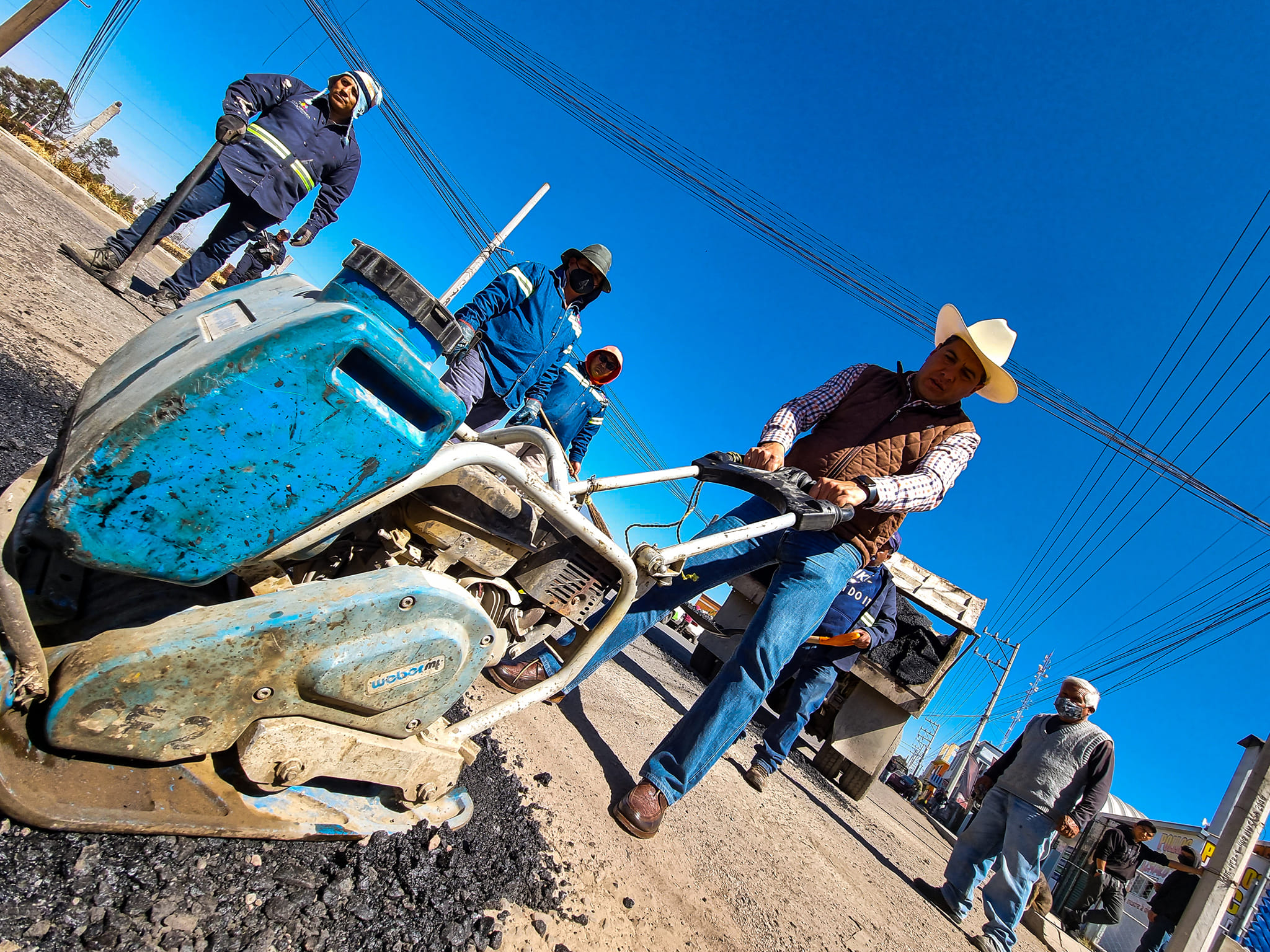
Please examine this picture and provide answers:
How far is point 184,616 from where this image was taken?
1.20 m

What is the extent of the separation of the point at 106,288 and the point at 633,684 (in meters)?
5.76

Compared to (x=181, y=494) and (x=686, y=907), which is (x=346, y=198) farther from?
(x=686, y=907)

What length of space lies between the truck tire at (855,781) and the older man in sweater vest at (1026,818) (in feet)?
7.01

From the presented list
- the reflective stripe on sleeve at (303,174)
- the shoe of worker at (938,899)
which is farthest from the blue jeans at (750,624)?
the reflective stripe on sleeve at (303,174)

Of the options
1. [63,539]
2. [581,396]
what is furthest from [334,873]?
[581,396]

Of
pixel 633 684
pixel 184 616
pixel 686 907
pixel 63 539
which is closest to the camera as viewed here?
pixel 63 539

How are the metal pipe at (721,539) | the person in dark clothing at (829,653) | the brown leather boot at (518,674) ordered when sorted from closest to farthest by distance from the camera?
1. the metal pipe at (721,539)
2. the brown leather boot at (518,674)
3. the person in dark clothing at (829,653)

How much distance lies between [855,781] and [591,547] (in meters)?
5.63

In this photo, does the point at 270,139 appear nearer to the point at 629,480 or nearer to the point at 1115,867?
the point at 629,480

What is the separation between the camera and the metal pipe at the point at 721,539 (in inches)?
73.7

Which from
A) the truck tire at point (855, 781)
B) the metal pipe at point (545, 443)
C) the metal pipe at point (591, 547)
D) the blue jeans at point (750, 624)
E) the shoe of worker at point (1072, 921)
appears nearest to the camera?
the metal pipe at point (591, 547)

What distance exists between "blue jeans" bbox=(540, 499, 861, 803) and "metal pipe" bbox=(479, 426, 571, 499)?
2.39 ft

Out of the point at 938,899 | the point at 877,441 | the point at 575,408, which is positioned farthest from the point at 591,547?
the point at 575,408

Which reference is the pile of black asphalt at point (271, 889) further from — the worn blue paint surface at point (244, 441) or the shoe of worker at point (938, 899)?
the shoe of worker at point (938, 899)
